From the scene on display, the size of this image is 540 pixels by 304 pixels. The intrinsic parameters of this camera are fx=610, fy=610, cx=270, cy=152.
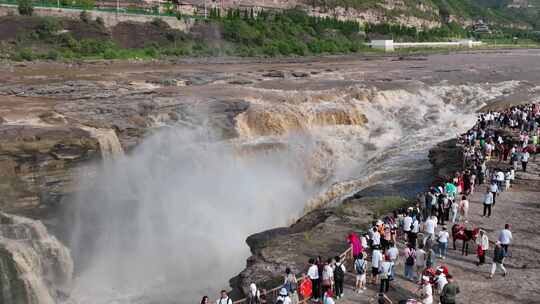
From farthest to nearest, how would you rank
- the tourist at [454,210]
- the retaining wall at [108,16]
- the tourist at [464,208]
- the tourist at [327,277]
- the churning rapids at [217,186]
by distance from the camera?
the retaining wall at [108,16] → the churning rapids at [217,186] → the tourist at [464,208] → the tourist at [454,210] → the tourist at [327,277]

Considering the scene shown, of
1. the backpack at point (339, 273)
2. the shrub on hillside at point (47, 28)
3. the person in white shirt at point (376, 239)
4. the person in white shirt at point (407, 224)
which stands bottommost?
the backpack at point (339, 273)

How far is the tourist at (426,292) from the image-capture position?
1141 centimetres

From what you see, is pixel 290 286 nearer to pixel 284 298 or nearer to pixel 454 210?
pixel 284 298

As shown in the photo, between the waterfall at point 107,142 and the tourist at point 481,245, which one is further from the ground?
the waterfall at point 107,142

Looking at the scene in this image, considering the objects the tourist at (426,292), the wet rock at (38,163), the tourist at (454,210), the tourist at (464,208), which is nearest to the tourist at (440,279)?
the tourist at (426,292)

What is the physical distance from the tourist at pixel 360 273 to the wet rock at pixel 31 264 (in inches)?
393

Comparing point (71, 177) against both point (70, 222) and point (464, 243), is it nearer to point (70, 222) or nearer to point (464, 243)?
→ point (70, 222)

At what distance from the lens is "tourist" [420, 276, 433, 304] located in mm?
11413

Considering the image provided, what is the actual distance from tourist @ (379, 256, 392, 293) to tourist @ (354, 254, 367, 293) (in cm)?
35

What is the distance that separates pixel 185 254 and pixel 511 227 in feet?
34.6

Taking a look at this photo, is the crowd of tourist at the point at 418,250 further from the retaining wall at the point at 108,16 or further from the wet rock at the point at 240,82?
the retaining wall at the point at 108,16

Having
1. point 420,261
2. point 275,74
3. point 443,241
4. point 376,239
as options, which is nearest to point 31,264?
point 376,239

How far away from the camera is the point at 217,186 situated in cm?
2542

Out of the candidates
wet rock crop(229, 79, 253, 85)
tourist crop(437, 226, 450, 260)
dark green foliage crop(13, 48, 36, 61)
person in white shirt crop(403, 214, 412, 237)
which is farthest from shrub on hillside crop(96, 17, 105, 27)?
tourist crop(437, 226, 450, 260)
